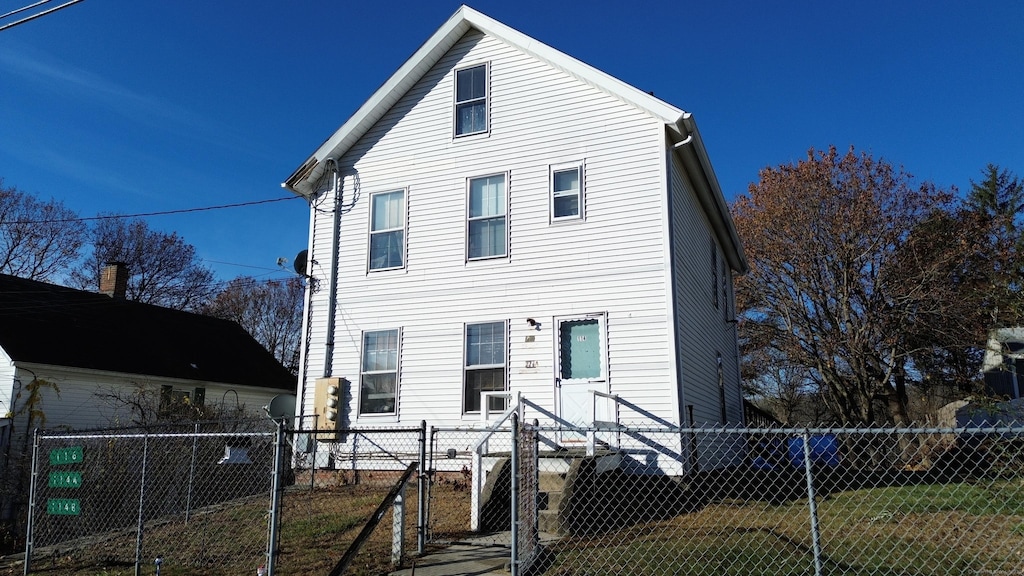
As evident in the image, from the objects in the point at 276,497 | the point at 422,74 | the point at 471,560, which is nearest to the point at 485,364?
the point at 471,560

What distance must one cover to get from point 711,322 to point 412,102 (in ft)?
26.7

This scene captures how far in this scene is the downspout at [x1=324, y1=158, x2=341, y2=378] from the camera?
1414cm

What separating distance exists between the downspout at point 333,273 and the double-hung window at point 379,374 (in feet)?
2.48

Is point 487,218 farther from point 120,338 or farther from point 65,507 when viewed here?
point 120,338

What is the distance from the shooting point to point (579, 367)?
1226 cm

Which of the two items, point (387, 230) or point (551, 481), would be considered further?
point (387, 230)

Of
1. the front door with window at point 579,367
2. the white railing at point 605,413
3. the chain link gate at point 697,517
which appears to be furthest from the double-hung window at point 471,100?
the chain link gate at point 697,517

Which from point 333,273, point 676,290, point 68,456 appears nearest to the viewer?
point 68,456

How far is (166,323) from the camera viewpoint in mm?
26078

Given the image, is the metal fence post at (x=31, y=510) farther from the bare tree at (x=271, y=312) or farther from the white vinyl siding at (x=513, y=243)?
the bare tree at (x=271, y=312)

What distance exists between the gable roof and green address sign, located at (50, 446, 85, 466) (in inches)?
300

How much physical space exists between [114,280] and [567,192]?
20224mm

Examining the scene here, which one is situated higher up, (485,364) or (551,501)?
(485,364)

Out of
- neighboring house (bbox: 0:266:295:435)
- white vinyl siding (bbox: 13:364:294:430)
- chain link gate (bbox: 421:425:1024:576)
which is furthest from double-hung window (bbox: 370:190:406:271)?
white vinyl siding (bbox: 13:364:294:430)
